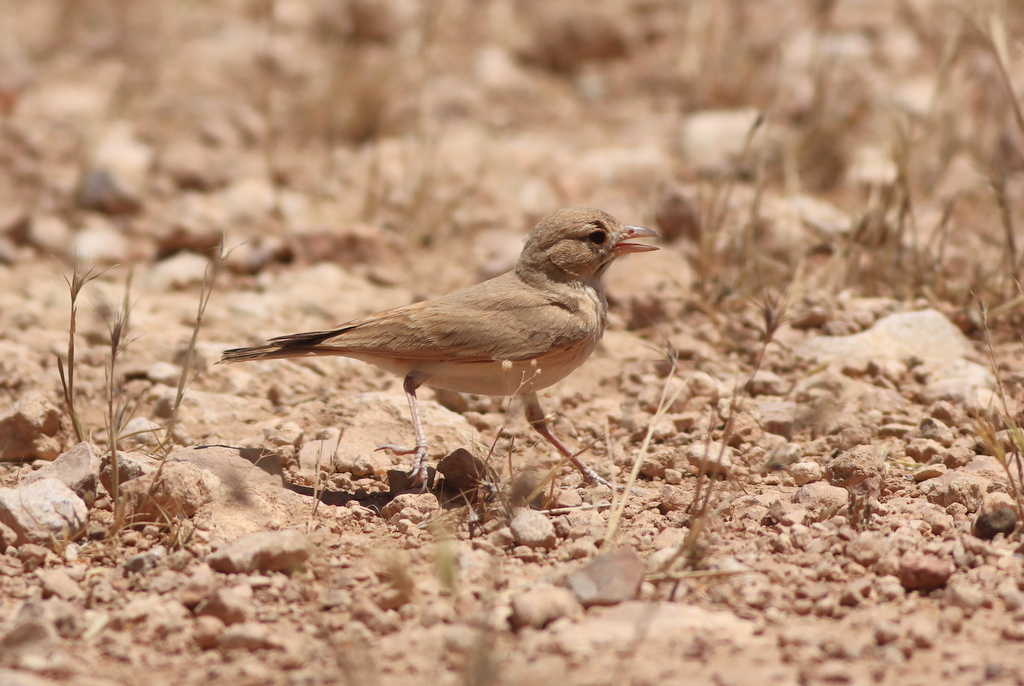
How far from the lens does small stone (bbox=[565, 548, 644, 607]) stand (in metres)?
3.14

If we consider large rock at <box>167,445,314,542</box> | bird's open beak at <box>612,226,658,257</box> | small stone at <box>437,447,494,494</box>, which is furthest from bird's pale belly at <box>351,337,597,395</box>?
large rock at <box>167,445,314,542</box>

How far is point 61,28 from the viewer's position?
35.3 ft

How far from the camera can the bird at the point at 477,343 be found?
4488mm

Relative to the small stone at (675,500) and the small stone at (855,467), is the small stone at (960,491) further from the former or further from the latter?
the small stone at (675,500)

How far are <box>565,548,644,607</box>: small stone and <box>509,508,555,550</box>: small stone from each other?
14.1 inches

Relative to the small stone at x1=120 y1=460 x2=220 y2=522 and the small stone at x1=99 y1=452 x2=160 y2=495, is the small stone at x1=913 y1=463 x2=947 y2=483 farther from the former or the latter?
the small stone at x1=99 y1=452 x2=160 y2=495

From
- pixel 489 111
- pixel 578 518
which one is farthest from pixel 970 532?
pixel 489 111

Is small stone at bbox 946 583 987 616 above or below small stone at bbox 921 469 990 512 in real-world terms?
above

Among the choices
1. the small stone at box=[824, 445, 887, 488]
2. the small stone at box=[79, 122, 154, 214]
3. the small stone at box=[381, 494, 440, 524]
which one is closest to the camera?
the small stone at box=[381, 494, 440, 524]

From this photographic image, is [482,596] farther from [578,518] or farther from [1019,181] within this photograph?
[1019,181]

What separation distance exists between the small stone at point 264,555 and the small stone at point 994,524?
90.1 inches

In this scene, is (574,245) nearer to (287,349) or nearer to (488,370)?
(488,370)

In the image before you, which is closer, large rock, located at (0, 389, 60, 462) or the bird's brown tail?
large rock, located at (0, 389, 60, 462)

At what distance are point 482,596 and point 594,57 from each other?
8403 mm
